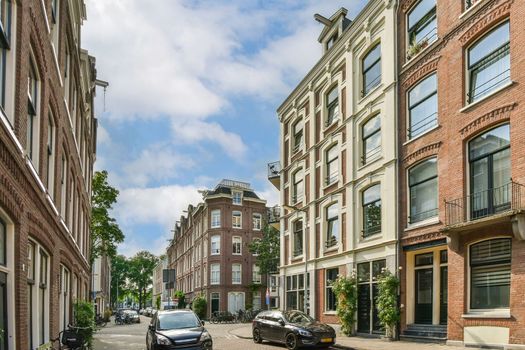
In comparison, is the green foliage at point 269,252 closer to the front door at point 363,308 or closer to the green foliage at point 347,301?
the green foliage at point 347,301

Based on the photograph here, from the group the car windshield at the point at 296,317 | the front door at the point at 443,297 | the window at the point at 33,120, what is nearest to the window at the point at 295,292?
the car windshield at the point at 296,317

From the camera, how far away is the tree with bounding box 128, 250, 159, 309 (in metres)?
127

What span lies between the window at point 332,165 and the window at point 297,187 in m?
3.87

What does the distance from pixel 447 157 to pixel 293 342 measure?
8.20m

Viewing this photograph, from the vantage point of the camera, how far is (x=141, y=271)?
420 feet

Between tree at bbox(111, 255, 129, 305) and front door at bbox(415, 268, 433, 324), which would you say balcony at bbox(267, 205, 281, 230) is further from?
tree at bbox(111, 255, 129, 305)

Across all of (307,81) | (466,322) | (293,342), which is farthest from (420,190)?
(307,81)

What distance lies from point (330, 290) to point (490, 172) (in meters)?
13.0

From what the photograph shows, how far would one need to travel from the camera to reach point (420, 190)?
20969mm

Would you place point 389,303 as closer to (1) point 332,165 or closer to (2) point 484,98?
(2) point 484,98

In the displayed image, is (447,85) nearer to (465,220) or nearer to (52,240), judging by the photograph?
(465,220)

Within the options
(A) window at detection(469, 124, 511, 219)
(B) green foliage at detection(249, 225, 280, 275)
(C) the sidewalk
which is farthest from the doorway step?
(B) green foliage at detection(249, 225, 280, 275)

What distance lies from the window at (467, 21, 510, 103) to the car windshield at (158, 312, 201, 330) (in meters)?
11.4

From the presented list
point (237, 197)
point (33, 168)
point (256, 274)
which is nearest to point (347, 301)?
point (33, 168)
